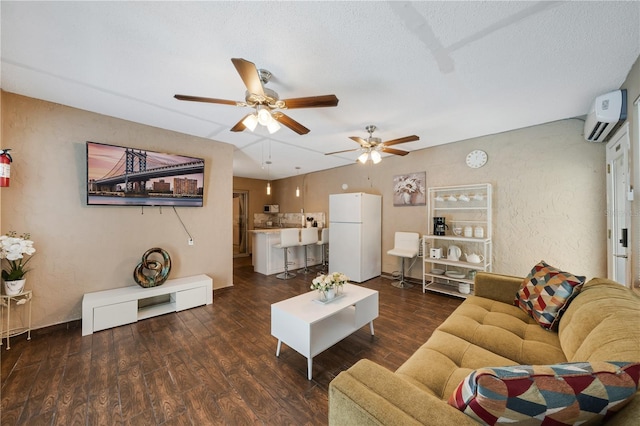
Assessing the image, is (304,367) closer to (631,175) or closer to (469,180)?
(631,175)

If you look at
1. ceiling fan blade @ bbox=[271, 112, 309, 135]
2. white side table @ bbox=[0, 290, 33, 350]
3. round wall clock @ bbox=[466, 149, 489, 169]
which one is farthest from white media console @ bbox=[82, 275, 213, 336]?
round wall clock @ bbox=[466, 149, 489, 169]

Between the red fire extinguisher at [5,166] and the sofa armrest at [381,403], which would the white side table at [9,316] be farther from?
the sofa armrest at [381,403]

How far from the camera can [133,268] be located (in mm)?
3074

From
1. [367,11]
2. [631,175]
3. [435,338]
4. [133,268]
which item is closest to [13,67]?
[133,268]

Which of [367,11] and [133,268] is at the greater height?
[367,11]

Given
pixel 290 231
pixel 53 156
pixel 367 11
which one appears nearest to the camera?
pixel 367 11

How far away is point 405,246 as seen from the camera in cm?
436

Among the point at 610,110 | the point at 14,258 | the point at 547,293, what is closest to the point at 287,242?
the point at 14,258

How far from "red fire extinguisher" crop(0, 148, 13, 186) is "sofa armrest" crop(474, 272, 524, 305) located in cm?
471

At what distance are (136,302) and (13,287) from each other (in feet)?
3.32

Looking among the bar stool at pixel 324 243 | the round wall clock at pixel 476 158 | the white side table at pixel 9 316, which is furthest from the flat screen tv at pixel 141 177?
the round wall clock at pixel 476 158

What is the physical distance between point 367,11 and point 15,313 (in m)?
4.26

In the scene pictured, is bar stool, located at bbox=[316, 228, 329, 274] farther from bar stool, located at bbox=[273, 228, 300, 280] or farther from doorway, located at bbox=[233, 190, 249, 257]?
doorway, located at bbox=[233, 190, 249, 257]

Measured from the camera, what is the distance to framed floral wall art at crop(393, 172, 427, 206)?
169 inches
